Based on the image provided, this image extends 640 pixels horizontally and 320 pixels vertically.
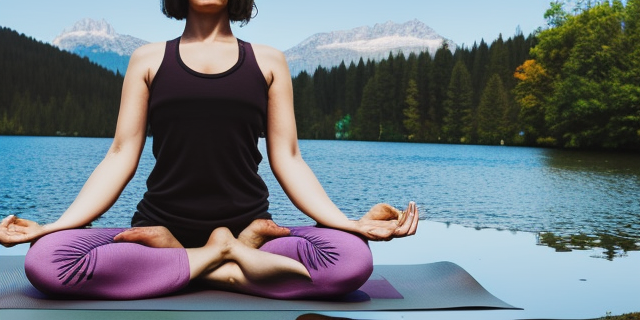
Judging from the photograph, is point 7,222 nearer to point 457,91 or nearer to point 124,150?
point 124,150

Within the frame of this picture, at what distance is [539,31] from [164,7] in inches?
1864

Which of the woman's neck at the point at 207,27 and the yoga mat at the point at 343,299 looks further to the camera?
the woman's neck at the point at 207,27

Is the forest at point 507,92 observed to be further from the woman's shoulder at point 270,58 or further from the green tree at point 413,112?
the woman's shoulder at point 270,58

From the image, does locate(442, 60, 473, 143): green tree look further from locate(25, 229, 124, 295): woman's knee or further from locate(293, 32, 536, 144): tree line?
locate(25, 229, 124, 295): woman's knee

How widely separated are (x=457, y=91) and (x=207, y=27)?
72520 millimetres

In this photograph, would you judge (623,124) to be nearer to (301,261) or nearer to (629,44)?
(629,44)

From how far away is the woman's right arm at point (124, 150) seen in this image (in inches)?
127

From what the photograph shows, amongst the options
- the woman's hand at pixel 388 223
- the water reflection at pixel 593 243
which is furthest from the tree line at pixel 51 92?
the woman's hand at pixel 388 223

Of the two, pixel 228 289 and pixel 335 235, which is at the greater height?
pixel 335 235

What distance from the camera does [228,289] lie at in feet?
10.5

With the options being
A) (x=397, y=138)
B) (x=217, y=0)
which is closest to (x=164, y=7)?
(x=217, y=0)

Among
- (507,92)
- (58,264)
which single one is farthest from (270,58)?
(507,92)

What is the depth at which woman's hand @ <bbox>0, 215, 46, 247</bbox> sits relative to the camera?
9.84 ft

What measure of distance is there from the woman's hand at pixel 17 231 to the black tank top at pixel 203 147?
450 millimetres
